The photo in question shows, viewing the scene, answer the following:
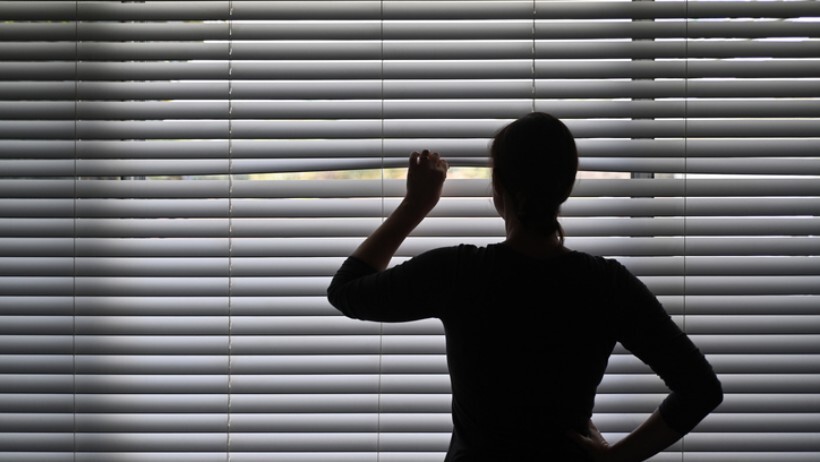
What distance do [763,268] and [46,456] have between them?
61.9 inches

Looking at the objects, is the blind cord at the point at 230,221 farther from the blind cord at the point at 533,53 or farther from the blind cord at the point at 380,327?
the blind cord at the point at 533,53

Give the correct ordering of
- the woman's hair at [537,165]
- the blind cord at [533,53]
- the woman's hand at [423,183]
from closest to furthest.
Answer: the woman's hair at [537,165]
the woman's hand at [423,183]
the blind cord at [533,53]

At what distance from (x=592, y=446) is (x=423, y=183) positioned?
1.69 ft

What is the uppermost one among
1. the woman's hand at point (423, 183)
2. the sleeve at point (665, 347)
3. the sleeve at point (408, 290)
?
the woman's hand at point (423, 183)

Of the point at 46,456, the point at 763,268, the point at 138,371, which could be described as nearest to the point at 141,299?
the point at 138,371

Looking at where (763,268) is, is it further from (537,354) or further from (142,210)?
(142,210)

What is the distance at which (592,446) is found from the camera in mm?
1038

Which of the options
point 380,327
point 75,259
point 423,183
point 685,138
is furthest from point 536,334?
point 75,259

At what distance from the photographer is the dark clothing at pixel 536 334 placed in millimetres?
1013

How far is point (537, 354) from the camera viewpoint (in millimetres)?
1014

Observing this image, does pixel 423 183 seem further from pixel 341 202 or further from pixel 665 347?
pixel 665 347

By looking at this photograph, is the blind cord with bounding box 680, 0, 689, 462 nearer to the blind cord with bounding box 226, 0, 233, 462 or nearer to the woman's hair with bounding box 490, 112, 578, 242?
the woman's hair with bounding box 490, 112, 578, 242

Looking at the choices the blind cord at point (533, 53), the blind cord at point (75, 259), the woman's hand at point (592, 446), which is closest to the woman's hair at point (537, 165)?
the woman's hand at point (592, 446)

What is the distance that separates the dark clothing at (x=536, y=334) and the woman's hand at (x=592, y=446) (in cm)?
1
